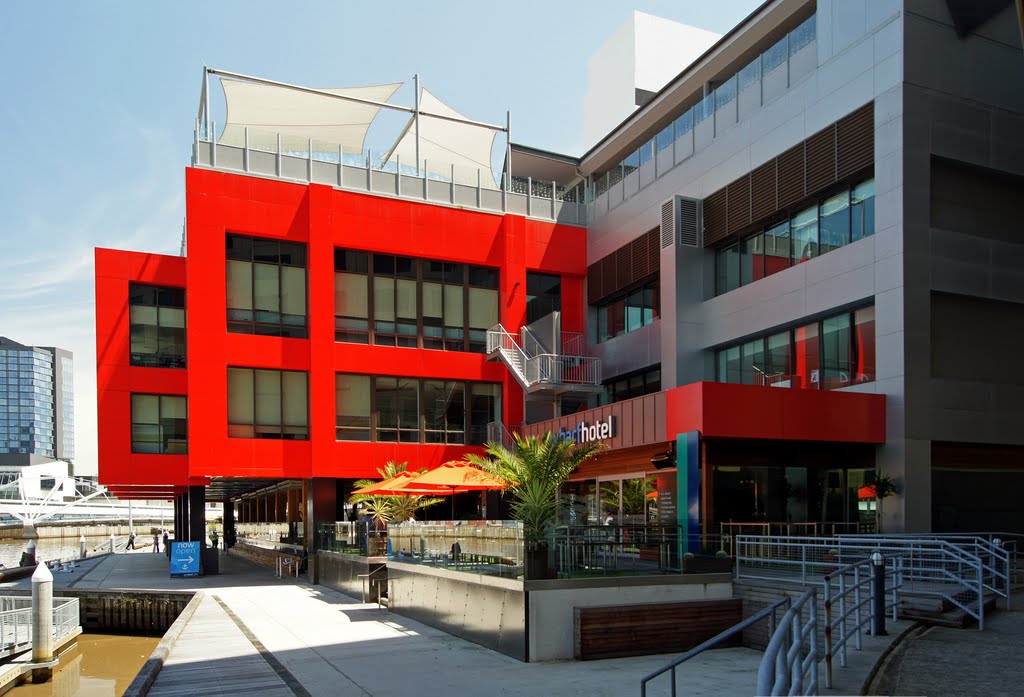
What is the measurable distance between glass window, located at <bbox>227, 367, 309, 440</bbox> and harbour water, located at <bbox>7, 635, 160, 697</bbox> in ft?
25.1

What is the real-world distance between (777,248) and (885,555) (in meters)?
14.3

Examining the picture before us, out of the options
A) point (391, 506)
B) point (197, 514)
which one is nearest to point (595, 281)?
point (391, 506)

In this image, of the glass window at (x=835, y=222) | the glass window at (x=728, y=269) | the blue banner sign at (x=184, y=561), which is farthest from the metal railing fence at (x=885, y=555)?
the blue banner sign at (x=184, y=561)

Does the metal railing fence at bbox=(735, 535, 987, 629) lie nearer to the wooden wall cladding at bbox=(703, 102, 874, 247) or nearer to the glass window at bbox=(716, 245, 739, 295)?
the wooden wall cladding at bbox=(703, 102, 874, 247)

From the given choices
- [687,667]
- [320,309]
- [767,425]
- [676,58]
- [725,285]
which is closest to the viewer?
[687,667]

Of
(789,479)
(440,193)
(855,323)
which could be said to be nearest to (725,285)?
(855,323)

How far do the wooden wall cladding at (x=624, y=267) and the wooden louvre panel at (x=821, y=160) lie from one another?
286 inches

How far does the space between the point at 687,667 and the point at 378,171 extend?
25.5 m

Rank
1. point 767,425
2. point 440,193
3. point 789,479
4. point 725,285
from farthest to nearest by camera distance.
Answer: point 440,193 < point 725,285 < point 789,479 < point 767,425

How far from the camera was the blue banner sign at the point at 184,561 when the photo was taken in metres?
36.9

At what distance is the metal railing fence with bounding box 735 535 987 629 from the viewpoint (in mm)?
14320

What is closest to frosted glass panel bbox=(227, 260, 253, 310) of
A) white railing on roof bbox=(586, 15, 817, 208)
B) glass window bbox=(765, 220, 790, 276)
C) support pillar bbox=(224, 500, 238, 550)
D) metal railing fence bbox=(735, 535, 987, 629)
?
white railing on roof bbox=(586, 15, 817, 208)

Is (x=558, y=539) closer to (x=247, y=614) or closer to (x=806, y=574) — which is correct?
(x=806, y=574)

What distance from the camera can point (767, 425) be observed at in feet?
74.6
